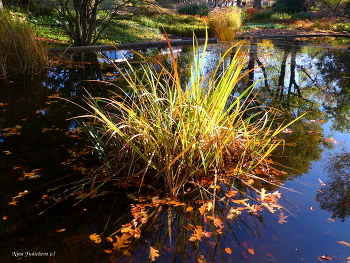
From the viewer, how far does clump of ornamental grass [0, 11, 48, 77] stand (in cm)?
550

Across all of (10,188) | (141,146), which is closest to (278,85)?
(141,146)

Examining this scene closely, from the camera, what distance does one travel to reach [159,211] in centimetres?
227

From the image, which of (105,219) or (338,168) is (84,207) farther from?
(338,168)

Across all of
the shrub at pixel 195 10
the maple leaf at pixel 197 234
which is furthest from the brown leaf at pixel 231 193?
the shrub at pixel 195 10

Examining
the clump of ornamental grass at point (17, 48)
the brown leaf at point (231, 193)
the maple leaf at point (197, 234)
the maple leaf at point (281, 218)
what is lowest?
the maple leaf at point (281, 218)

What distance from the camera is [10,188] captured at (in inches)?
99.4

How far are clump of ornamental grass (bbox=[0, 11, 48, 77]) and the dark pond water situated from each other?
142 cm

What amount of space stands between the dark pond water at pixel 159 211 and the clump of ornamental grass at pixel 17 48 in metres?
1.42

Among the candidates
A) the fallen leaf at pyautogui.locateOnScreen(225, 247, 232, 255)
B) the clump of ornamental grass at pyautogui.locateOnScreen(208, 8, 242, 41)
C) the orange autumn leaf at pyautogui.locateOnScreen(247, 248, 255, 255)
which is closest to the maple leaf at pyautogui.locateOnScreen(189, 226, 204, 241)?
the fallen leaf at pyautogui.locateOnScreen(225, 247, 232, 255)

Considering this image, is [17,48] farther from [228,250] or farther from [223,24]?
[223,24]

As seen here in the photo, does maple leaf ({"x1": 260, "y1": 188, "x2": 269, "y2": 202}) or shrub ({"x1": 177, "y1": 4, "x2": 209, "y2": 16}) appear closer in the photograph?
maple leaf ({"x1": 260, "y1": 188, "x2": 269, "y2": 202})

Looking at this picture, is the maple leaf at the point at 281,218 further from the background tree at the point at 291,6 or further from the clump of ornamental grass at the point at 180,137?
the background tree at the point at 291,6

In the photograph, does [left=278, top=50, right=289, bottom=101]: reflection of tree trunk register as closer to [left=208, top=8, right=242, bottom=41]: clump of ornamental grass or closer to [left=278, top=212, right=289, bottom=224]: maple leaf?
[left=278, top=212, right=289, bottom=224]: maple leaf

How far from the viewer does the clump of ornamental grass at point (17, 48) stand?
550cm
